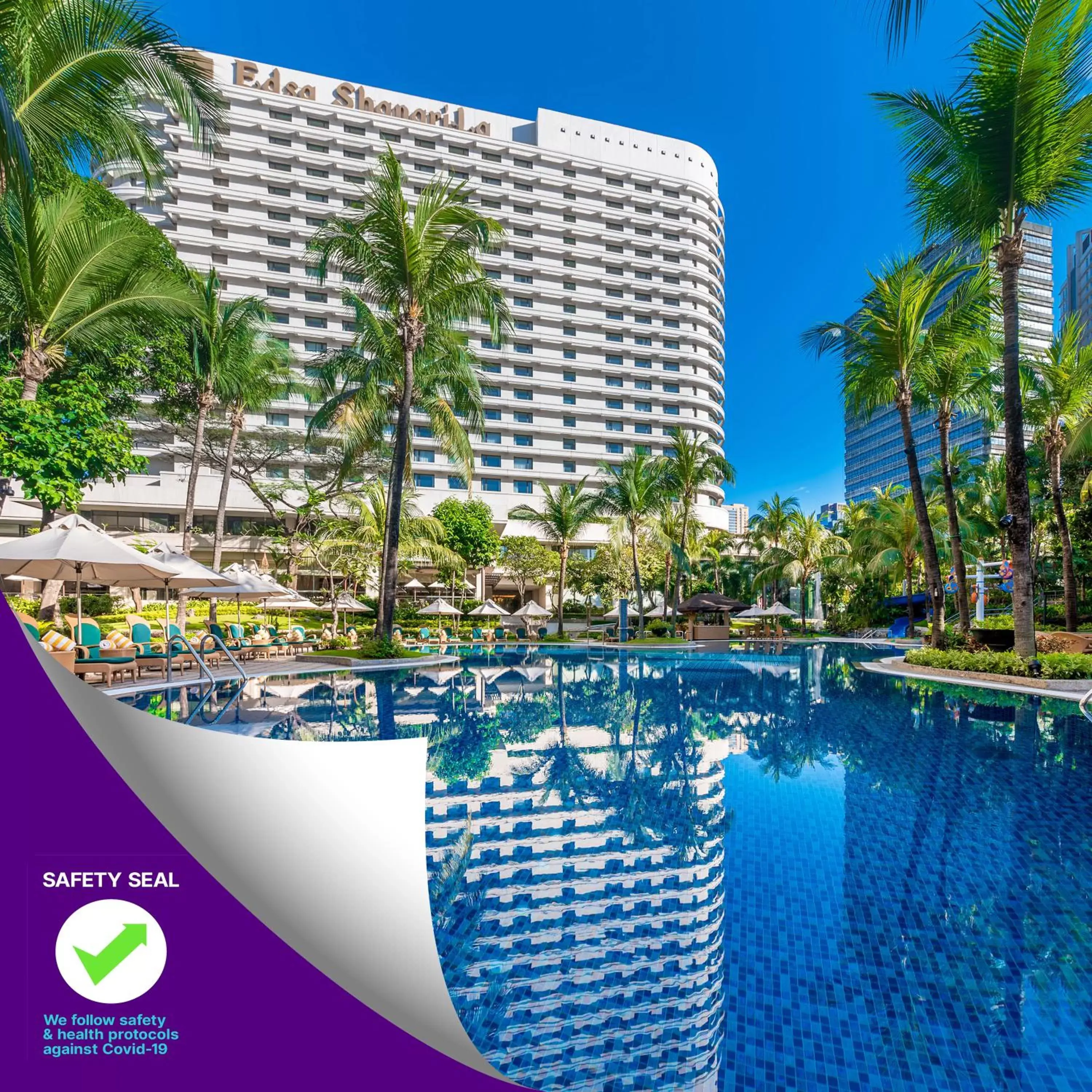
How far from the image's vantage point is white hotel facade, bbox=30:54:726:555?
47.3m

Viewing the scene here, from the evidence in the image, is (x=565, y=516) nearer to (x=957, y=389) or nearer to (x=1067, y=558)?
(x=957, y=389)

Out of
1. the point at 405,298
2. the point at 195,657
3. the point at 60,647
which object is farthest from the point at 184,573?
the point at 405,298

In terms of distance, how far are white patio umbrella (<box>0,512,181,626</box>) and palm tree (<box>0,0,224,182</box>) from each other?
5535 millimetres

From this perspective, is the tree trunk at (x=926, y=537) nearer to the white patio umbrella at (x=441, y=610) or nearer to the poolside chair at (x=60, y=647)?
the white patio umbrella at (x=441, y=610)

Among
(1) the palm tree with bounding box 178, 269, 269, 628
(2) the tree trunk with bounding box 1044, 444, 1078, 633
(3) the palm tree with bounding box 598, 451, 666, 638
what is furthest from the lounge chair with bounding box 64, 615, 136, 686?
(2) the tree trunk with bounding box 1044, 444, 1078, 633

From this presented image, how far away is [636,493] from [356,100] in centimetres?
4785

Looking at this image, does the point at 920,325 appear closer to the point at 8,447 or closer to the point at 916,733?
the point at 916,733

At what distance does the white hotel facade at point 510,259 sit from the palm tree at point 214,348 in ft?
69.6

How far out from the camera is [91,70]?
24.3 ft

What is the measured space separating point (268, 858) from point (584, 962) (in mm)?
2464

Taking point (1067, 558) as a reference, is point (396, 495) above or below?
above

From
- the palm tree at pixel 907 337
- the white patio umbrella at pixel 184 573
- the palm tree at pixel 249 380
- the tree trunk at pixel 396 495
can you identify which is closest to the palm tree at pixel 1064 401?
the palm tree at pixel 907 337

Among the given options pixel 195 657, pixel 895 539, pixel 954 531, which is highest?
pixel 895 539

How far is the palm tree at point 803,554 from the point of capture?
116 feet
